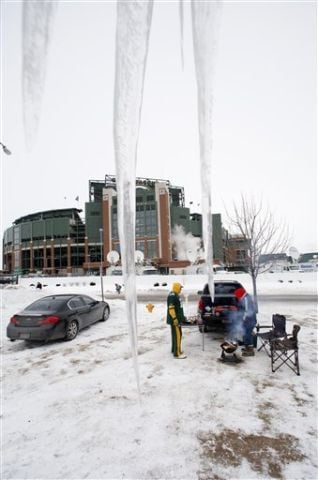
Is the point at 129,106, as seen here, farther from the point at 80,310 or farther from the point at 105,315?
the point at 105,315

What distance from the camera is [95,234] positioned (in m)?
63.0

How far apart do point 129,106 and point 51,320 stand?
6.62 m

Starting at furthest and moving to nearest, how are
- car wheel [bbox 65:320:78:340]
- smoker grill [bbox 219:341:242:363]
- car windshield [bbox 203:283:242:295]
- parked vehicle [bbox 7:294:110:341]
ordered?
1. car windshield [bbox 203:283:242:295]
2. car wheel [bbox 65:320:78:340]
3. parked vehicle [bbox 7:294:110:341]
4. smoker grill [bbox 219:341:242:363]

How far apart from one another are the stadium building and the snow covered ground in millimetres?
49086

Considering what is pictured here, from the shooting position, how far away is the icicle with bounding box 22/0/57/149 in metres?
1.38

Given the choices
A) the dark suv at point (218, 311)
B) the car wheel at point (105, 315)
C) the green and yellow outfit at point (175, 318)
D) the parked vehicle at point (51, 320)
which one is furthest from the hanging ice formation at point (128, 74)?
the car wheel at point (105, 315)

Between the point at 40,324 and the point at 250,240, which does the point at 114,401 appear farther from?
the point at 250,240

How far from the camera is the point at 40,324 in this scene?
6.66 m

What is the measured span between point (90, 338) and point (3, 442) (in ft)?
15.2

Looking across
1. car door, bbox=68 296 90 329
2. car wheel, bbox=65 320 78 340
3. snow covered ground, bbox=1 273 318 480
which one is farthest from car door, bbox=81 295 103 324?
snow covered ground, bbox=1 273 318 480

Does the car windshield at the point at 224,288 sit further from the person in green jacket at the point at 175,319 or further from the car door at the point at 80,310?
the car door at the point at 80,310

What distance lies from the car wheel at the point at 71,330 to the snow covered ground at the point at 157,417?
39.8 inches

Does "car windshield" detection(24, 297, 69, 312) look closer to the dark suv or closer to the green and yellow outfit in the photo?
the green and yellow outfit

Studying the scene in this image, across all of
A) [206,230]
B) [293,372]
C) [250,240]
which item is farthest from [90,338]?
[250,240]
